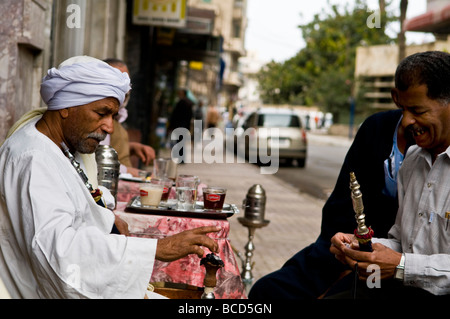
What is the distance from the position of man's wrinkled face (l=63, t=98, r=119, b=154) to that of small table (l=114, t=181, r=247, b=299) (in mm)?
1157

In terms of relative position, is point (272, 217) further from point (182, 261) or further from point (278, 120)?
point (278, 120)

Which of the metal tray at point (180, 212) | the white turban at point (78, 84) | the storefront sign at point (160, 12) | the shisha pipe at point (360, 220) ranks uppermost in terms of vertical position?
the storefront sign at point (160, 12)

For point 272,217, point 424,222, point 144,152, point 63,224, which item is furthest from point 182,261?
point 272,217

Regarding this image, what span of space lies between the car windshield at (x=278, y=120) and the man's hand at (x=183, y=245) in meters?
16.9

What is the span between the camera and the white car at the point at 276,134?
1920cm

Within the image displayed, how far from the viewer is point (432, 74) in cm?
262

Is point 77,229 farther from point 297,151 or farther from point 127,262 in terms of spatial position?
point 297,151

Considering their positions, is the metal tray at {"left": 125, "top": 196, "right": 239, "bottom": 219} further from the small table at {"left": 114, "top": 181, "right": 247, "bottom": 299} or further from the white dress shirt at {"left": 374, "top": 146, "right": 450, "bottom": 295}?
the white dress shirt at {"left": 374, "top": 146, "right": 450, "bottom": 295}

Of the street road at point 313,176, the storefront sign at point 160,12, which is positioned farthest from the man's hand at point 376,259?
the street road at point 313,176

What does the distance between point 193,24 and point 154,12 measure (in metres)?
4.44

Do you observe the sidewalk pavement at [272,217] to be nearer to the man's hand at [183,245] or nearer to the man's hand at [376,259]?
the man's hand at [376,259]

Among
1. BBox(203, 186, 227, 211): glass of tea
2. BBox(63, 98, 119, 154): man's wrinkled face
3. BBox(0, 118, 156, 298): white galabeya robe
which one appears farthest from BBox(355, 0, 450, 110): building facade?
BBox(0, 118, 156, 298): white galabeya robe

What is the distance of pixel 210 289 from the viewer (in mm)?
2641

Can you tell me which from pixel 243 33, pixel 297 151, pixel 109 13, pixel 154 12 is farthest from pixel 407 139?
pixel 243 33
